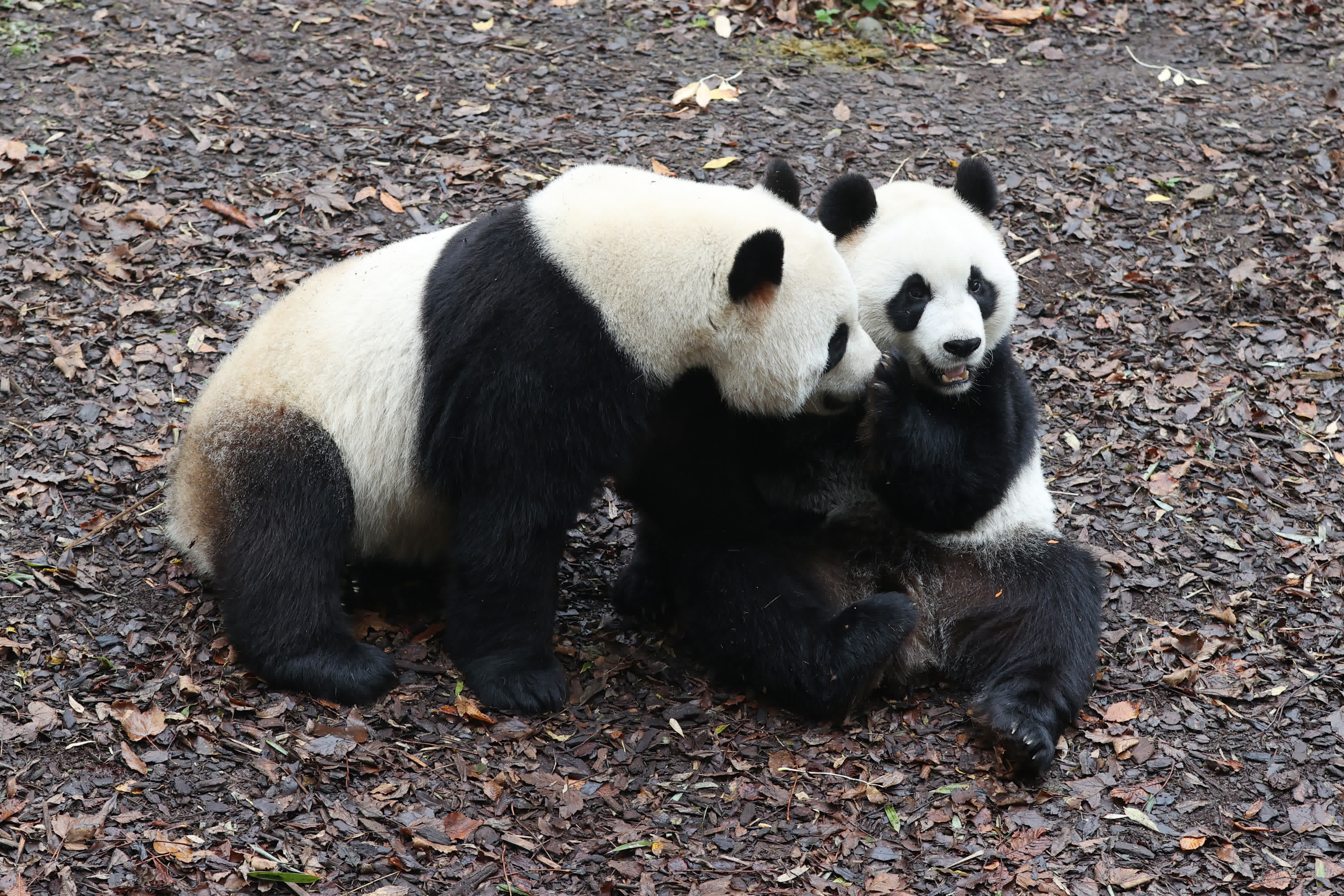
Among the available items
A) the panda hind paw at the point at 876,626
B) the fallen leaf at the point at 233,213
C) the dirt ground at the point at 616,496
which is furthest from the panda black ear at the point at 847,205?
the fallen leaf at the point at 233,213

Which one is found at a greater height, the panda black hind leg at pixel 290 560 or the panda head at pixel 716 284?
the panda head at pixel 716 284

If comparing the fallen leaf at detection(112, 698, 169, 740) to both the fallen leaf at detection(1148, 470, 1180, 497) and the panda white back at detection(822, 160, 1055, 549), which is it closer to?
the panda white back at detection(822, 160, 1055, 549)

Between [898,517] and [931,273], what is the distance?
3.39ft

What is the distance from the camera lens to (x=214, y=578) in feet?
16.1

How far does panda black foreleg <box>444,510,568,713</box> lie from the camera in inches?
182

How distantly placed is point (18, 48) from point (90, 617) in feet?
17.2

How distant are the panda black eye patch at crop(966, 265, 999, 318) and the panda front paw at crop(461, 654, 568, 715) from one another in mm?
2262

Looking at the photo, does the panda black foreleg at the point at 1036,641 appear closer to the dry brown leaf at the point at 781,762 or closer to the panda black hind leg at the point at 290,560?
the dry brown leaf at the point at 781,762

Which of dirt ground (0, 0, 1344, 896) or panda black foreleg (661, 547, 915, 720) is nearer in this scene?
dirt ground (0, 0, 1344, 896)

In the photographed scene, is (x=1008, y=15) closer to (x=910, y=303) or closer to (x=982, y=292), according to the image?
(x=982, y=292)

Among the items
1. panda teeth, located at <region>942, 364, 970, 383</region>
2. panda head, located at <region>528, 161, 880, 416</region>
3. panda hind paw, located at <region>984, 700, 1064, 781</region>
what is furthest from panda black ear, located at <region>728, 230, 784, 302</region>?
panda hind paw, located at <region>984, 700, 1064, 781</region>

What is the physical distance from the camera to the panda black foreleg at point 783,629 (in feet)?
16.0

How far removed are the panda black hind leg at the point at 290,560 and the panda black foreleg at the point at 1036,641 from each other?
2.33 metres

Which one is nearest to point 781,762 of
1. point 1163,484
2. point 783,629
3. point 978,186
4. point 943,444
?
point 783,629
